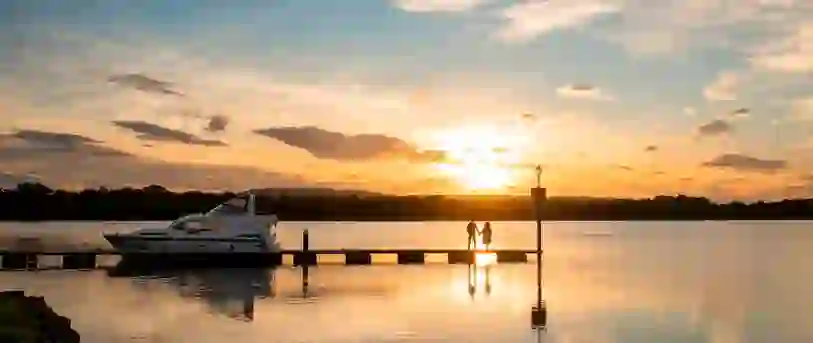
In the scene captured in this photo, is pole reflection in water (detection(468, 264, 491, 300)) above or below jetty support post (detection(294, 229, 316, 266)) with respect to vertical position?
below

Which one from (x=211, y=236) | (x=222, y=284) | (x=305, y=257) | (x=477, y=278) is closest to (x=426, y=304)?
(x=222, y=284)

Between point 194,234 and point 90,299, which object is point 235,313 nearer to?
point 90,299

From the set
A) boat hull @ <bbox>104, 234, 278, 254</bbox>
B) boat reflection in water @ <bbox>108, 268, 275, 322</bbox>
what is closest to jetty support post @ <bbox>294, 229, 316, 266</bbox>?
boat hull @ <bbox>104, 234, 278, 254</bbox>

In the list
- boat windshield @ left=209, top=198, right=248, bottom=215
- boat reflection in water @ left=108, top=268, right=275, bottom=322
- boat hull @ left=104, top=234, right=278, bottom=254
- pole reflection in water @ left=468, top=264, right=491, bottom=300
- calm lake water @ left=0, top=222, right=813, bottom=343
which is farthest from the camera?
boat windshield @ left=209, top=198, right=248, bottom=215

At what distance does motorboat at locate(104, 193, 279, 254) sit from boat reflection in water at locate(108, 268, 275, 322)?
3.01 ft

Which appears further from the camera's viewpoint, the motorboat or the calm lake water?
the motorboat

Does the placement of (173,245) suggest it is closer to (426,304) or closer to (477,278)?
(477,278)

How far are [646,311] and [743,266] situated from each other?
25.0m

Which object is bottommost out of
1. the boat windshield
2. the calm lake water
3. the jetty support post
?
the calm lake water

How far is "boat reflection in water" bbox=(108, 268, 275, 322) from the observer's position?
25375 millimetres

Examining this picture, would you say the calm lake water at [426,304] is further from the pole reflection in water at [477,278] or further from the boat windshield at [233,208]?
the boat windshield at [233,208]

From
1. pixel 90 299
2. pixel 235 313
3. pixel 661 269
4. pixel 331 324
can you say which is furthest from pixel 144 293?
pixel 661 269

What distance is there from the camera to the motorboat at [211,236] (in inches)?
1565

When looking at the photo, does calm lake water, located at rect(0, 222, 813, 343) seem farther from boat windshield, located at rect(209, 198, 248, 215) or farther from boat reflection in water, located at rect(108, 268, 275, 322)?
boat windshield, located at rect(209, 198, 248, 215)
